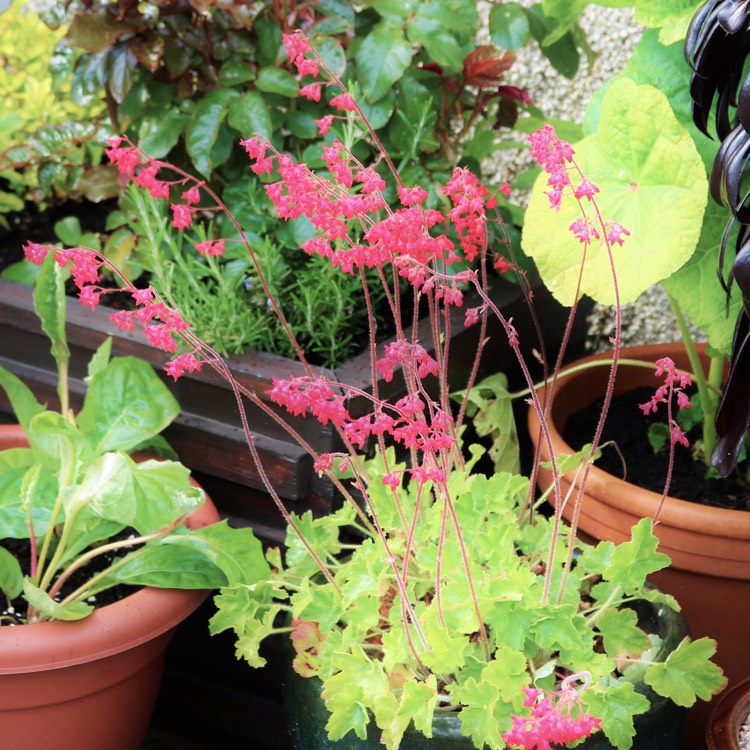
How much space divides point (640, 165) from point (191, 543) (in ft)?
2.18

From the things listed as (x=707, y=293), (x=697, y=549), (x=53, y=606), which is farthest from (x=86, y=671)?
(x=707, y=293)

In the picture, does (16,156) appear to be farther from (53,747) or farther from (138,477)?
(53,747)

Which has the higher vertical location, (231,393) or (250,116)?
(250,116)

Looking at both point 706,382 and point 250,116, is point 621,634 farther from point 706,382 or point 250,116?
point 250,116

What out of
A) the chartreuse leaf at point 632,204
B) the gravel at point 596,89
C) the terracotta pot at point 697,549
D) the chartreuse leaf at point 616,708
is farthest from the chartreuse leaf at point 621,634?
the gravel at point 596,89

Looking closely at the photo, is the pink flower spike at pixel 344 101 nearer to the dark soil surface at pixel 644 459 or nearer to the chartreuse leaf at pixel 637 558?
the chartreuse leaf at pixel 637 558

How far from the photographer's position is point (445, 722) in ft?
3.35

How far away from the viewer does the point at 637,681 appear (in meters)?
1.07

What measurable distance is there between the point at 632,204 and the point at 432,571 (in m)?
0.47

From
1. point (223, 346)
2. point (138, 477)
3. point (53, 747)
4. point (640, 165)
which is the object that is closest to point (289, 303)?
point (223, 346)

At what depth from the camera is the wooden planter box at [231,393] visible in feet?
4.55

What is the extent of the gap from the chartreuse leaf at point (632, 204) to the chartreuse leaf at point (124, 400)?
0.50 meters

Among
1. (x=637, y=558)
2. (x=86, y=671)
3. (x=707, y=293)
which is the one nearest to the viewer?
(x=637, y=558)

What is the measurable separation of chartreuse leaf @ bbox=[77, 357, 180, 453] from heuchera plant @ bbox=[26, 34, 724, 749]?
27 centimetres
